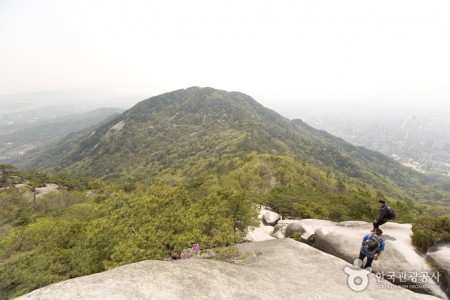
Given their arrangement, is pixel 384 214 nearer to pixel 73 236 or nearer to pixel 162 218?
pixel 162 218

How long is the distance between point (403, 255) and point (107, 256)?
918 inches

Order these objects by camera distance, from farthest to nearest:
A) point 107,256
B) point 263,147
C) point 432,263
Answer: point 263,147, point 107,256, point 432,263

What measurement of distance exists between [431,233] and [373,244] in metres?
5.33

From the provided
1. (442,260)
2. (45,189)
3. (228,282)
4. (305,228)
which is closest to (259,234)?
(305,228)

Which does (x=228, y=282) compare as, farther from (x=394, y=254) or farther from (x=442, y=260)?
(x=442, y=260)

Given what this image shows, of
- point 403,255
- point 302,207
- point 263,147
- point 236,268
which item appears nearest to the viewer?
point 236,268

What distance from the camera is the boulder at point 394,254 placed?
13866 millimetres

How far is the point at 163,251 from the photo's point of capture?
1902 centimetres

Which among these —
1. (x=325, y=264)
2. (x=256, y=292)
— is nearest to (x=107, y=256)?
(x=256, y=292)

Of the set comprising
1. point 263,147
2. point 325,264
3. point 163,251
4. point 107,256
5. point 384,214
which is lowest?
point 263,147

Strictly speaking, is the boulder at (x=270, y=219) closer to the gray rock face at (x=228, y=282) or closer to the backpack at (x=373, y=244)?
the gray rock face at (x=228, y=282)

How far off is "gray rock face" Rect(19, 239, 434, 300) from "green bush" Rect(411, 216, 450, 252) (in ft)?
16.1

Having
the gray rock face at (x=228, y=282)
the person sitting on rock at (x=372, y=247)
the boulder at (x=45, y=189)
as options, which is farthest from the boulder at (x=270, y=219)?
the boulder at (x=45, y=189)

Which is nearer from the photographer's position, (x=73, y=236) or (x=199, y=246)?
(x=199, y=246)
